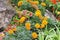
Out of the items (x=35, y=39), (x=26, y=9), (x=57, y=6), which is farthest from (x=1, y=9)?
(x=57, y=6)

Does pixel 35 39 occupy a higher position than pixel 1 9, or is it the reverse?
pixel 1 9

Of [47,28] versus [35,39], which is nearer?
[35,39]

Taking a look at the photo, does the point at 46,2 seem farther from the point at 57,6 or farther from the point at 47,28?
the point at 47,28

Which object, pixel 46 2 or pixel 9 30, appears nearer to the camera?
pixel 9 30

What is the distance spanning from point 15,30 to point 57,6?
60.9 inches

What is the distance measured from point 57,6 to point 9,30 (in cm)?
164

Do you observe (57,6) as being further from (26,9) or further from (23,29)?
(23,29)

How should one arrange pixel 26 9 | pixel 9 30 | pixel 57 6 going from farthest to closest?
pixel 57 6, pixel 26 9, pixel 9 30

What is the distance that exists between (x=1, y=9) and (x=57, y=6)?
1427mm

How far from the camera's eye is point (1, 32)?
4.92 m

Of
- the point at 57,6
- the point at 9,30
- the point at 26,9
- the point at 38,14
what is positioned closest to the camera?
the point at 9,30

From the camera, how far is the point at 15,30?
16.0 ft

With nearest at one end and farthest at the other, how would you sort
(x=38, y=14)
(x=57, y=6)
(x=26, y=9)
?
(x=38, y=14) → (x=26, y=9) → (x=57, y=6)

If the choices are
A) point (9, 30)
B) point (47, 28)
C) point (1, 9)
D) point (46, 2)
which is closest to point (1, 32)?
point (9, 30)
